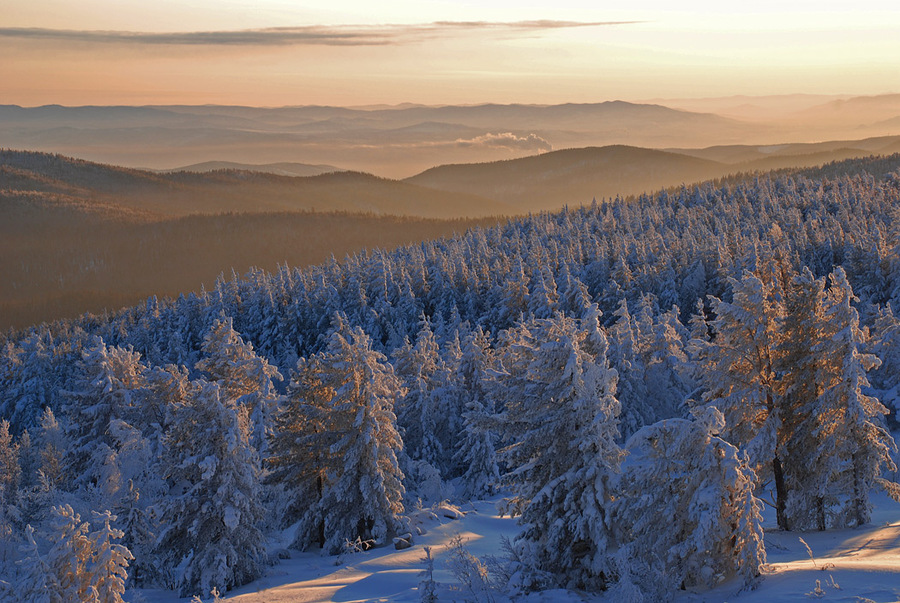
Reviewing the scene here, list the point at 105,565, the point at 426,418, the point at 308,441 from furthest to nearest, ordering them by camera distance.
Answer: the point at 426,418 < the point at 308,441 < the point at 105,565

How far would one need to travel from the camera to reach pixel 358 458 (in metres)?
26.7

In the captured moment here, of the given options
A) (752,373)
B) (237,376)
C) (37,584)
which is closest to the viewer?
(37,584)

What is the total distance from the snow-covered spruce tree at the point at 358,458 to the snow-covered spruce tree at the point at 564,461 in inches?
339

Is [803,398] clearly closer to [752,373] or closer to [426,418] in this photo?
[752,373]

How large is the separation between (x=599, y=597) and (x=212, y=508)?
12.2m

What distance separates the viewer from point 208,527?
901 inches

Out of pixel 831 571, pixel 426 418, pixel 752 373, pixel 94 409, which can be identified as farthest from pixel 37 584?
pixel 426 418

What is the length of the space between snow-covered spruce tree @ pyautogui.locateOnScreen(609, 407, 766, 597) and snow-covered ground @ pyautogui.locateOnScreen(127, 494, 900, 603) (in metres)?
0.59

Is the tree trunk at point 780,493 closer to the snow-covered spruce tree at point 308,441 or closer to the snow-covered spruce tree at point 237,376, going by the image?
the snow-covered spruce tree at point 308,441

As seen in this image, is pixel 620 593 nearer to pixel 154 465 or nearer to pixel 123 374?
pixel 154 465

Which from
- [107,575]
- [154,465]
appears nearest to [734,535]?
[107,575]

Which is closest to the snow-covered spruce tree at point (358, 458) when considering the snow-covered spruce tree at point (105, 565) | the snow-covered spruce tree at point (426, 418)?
the snow-covered spruce tree at point (105, 565)

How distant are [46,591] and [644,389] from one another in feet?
132

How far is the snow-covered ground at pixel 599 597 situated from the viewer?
14953 mm
